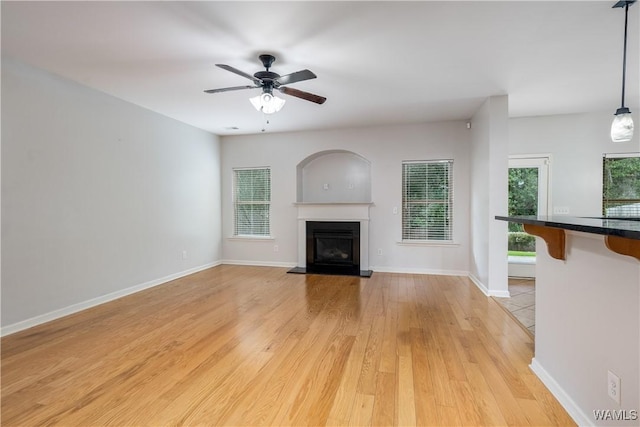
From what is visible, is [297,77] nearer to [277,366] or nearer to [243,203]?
[277,366]

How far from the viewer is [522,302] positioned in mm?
3711

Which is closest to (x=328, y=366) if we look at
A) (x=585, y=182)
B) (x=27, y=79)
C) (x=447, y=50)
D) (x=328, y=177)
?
(x=447, y=50)

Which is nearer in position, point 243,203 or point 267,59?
point 267,59

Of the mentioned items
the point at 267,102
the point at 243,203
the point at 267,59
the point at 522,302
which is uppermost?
the point at 267,59

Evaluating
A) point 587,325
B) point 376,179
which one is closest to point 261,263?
point 376,179

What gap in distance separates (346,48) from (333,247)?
3.57 m

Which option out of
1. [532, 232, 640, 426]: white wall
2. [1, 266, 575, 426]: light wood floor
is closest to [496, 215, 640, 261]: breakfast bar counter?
[532, 232, 640, 426]: white wall

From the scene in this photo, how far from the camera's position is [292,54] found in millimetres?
2838

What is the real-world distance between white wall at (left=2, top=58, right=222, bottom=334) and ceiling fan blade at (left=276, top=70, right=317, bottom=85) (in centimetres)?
249

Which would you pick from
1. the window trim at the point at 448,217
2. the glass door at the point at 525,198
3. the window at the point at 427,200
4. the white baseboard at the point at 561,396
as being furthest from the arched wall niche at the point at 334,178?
the white baseboard at the point at 561,396

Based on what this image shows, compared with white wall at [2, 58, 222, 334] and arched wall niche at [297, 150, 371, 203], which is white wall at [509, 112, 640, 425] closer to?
arched wall niche at [297, 150, 371, 203]

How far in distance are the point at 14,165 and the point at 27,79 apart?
87cm

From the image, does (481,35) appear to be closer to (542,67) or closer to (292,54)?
(542,67)

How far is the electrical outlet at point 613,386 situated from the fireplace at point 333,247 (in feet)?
12.9
